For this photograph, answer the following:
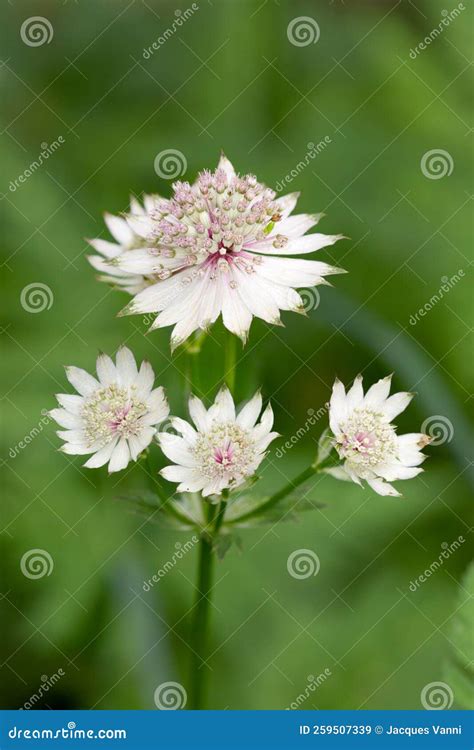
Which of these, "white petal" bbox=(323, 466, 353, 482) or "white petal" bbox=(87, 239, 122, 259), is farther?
"white petal" bbox=(87, 239, 122, 259)

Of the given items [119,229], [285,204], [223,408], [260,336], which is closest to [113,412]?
[223,408]

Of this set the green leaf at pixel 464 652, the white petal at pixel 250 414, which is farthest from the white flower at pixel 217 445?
the green leaf at pixel 464 652

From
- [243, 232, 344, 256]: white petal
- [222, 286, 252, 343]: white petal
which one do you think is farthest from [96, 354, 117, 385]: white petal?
[243, 232, 344, 256]: white petal

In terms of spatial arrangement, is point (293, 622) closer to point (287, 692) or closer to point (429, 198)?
point (287, 692)

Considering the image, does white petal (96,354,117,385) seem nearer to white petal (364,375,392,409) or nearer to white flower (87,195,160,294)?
white flower (87,195,160,294)

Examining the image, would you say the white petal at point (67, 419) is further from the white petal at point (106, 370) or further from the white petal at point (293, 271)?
the white petal at point (293, 271)

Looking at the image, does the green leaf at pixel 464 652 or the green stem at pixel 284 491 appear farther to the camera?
the green leaf at pixel 464 652

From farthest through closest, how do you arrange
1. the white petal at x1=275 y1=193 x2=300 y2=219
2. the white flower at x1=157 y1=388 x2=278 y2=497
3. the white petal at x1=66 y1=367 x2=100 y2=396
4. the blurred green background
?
the blurred green background → the white petal at x1=275 y1=193 x2=300 y2=219 → the white petal at x1=66 y1=367 x2=100 y2=396 → the white flower at x1=157 y1=388 x2=278 y2=497

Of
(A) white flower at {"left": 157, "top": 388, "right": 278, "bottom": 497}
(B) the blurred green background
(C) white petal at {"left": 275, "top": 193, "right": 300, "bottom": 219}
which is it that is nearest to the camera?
(A) white flower at {"left": 157, "top": 388, "right": 278, "bottom": 497}
